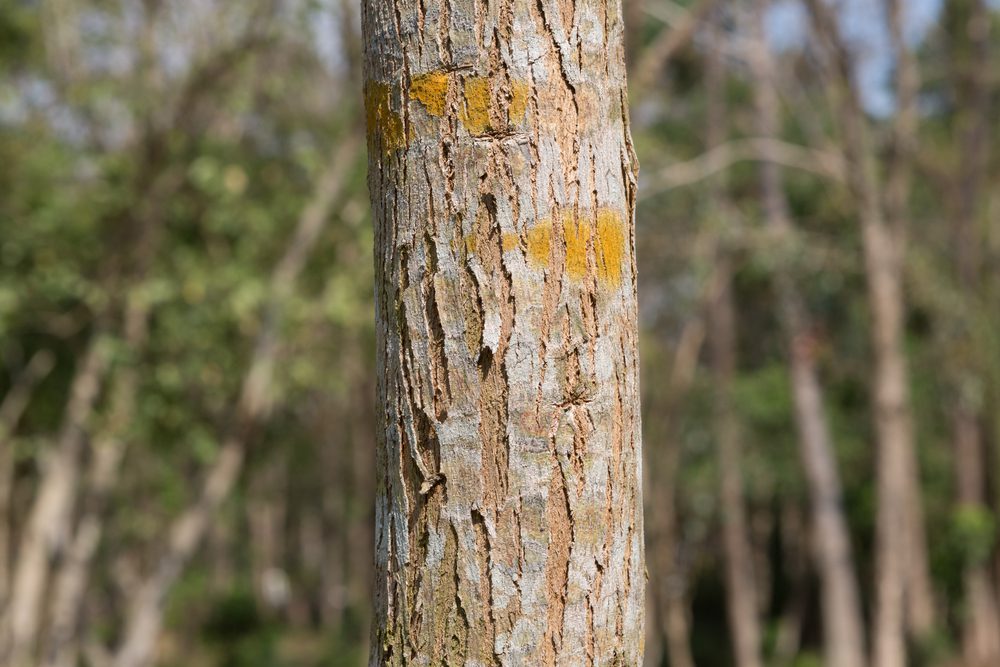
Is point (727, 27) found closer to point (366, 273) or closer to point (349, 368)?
point (349, 368)

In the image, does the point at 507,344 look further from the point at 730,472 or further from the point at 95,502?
the point at 730,472

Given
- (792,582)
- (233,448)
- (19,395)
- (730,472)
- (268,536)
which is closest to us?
(233,448)

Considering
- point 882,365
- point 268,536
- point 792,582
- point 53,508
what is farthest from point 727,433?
point 268,536

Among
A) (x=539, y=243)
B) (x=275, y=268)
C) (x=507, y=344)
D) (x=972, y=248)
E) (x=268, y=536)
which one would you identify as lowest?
(x=268, y=536)

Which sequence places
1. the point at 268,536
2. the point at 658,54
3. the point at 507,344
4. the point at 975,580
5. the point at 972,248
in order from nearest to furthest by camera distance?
1. the point at 507,344
2. the point at 658,54
3. the point at 972,248
4. the point at 975,580
5. the point at 268,536

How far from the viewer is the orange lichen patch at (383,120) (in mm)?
1669

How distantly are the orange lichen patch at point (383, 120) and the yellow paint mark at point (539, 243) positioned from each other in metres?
0.24

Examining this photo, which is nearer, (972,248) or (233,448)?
(233,448)

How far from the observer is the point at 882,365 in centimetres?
927

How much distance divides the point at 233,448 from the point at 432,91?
6.07 m

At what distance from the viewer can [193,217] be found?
918 cm

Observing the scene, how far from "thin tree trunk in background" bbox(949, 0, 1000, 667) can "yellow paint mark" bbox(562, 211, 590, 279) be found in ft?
42.5

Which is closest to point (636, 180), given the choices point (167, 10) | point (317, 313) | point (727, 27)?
point (317, 313)

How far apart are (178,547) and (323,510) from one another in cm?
2112
